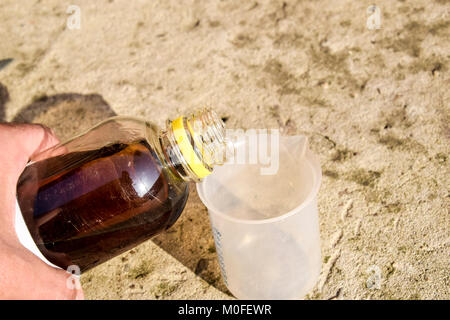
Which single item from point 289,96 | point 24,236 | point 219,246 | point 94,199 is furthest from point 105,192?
point 289,96

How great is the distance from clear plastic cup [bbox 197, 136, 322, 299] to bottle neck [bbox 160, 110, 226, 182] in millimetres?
135

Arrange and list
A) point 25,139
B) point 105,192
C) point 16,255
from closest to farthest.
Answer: point 16,255 < point 105,192 < point 25,139

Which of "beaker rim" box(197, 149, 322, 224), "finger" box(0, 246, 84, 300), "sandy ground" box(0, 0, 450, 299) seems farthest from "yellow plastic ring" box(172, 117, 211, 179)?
"sandy ground" box(0, 0, 450, 299)

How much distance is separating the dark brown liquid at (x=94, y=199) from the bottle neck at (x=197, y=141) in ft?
0.23

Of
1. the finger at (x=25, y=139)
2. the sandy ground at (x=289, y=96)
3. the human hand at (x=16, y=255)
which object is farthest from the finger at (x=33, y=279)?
the sandy ground at (x=289, y=96)

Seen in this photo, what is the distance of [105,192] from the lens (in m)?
0.97

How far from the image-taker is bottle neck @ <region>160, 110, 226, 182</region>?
2.96 ft

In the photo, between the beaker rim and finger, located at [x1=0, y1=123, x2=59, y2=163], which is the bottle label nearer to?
finger, located at [x1=0, y1=123, x2=59, y2=163]

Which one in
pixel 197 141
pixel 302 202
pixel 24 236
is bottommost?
pixel 302 202

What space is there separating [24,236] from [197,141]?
37 cm

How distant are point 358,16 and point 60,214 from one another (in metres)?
1.39

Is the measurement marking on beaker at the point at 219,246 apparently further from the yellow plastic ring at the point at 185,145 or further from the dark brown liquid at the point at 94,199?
the yellow plastic ring at the point at 185,145

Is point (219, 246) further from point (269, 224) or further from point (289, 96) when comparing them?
point (289, 96)
